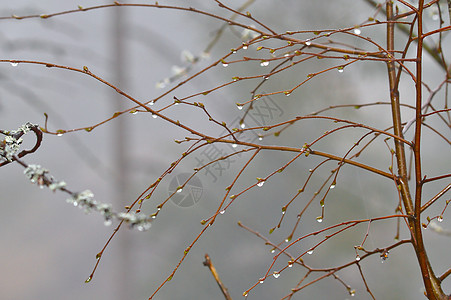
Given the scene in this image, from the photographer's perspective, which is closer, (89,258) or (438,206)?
(89,258)

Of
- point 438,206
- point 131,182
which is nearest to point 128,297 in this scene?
point 131,182

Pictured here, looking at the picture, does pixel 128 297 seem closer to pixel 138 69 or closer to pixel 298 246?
pixel 298 246

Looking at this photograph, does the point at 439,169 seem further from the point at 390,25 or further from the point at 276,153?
the point at 390,25

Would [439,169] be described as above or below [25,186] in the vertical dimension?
below

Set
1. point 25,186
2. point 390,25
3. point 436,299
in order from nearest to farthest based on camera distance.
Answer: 1. point 436,299
2. point 390,25
3. point 25,186

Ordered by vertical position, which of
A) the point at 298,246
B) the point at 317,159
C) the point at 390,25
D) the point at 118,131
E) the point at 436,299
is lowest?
the point at 436,299

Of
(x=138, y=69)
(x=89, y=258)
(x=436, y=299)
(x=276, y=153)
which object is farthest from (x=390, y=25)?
(x=89, y=258)

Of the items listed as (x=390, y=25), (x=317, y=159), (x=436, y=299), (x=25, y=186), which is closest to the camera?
(x=436, y=299)
